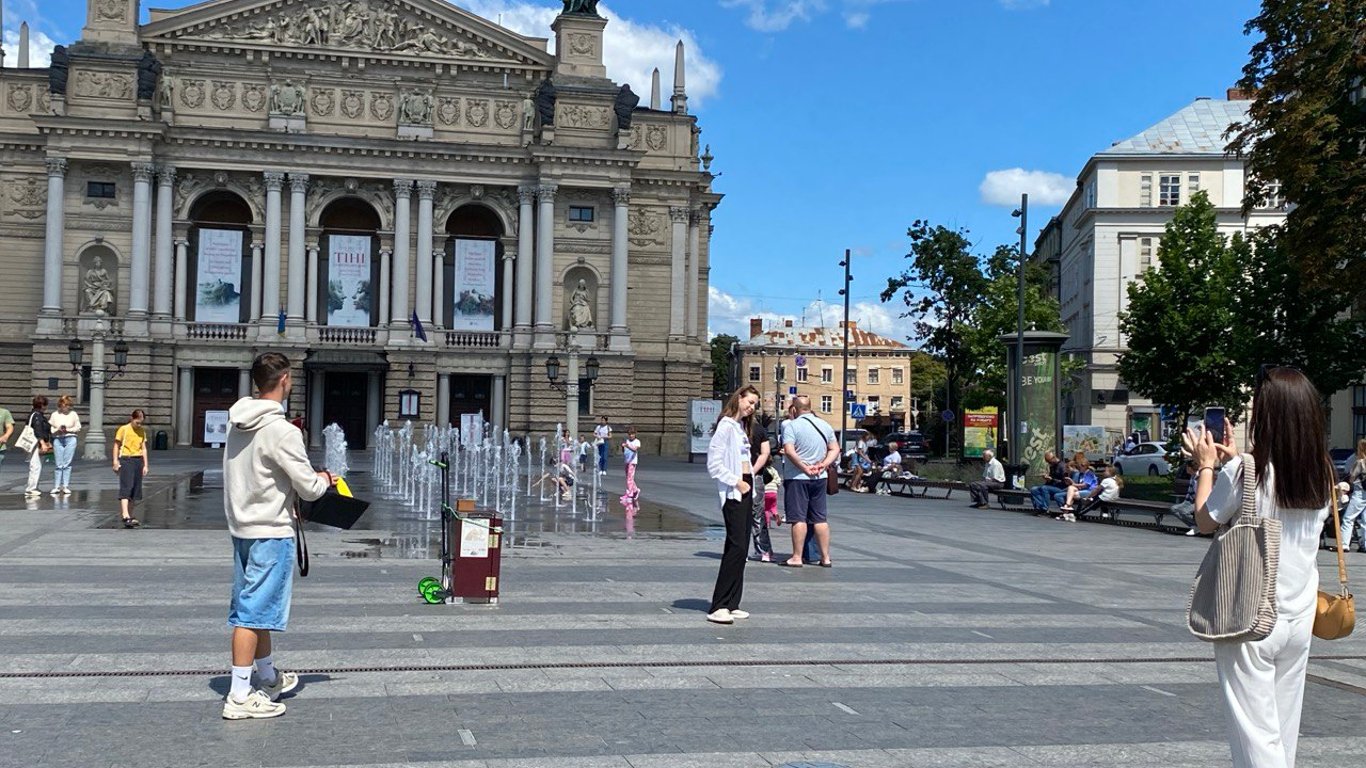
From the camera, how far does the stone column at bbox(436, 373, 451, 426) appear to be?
205 feet

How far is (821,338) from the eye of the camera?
14300 cm

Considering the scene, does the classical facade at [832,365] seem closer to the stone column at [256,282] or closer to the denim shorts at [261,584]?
the stone column at [256,282]

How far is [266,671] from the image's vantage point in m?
7.83

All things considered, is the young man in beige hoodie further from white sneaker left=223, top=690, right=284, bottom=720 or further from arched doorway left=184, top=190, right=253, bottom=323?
arched doorway left=184, top=190, right=253, bottom=323

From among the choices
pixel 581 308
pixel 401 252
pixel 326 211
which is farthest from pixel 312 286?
pixel 581 308

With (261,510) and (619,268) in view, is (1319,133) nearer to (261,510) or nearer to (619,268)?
(261,510)

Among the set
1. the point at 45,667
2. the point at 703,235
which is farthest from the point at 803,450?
the point at 703,235

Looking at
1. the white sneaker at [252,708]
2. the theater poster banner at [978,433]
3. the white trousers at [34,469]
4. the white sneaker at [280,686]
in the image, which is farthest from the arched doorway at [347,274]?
the white sneaker at [252,708]

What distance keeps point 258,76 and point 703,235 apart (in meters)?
23.8

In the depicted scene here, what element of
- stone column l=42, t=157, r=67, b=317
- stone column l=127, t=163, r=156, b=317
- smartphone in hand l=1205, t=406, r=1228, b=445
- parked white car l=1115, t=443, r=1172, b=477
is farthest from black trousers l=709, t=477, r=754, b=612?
stone column l=42, t=157, r=67, b=317

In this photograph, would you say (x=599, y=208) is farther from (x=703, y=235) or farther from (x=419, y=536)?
(x=419, y=536)

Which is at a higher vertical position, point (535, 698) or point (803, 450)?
point (803, 450)

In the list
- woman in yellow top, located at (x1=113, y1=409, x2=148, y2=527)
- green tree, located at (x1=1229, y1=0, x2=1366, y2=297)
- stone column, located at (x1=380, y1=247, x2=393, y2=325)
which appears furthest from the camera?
stone column, located at (x1=380, y1=247, x2=393, y2=325)

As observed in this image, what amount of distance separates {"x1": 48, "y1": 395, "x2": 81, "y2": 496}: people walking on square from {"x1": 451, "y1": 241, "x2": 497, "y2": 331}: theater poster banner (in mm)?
36870
